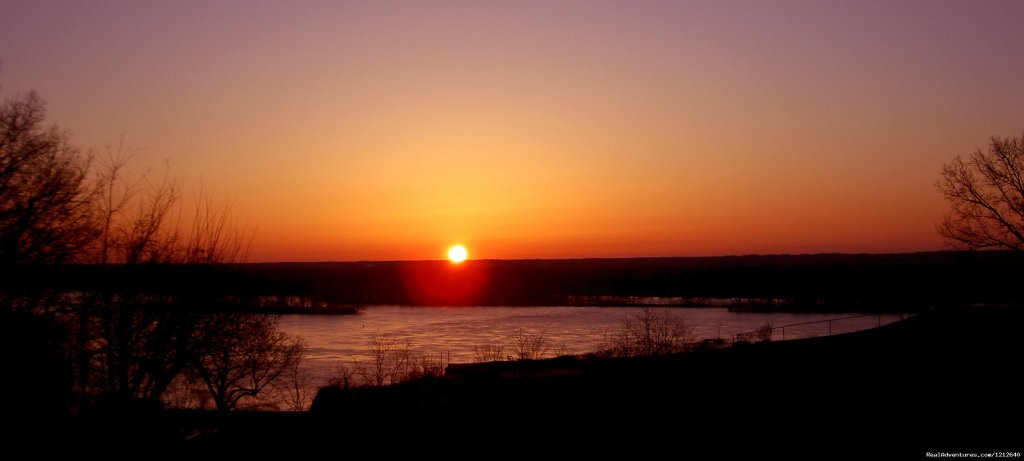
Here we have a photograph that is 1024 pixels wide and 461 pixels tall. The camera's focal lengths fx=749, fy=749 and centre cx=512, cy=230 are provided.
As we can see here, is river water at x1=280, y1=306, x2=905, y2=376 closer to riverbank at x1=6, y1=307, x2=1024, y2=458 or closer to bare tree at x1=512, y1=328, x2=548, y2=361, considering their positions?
bare tree at x1=512, y1=328, x2=548, y2=361

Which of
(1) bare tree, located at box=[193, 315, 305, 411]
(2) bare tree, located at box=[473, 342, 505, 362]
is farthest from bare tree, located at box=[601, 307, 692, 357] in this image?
(1) bare tree, located at box=[193, 315, 305, 411]

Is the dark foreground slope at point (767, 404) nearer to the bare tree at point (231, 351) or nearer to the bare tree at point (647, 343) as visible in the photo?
the bare tree at point (231, 351)

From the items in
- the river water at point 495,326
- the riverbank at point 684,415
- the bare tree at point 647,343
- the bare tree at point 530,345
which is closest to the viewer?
the riverbank at point 684,415

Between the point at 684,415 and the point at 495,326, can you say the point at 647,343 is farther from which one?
the point at 684,415

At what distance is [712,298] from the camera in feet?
288

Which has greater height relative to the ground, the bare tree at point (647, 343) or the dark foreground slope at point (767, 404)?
the dark foreground slope at point (767, 404)

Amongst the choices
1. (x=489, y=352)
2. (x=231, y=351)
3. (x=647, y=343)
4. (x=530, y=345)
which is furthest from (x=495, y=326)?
(x=231, y=351)

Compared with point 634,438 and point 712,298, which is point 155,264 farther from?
point 712,298

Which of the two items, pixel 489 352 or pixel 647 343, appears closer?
pixel 647 343

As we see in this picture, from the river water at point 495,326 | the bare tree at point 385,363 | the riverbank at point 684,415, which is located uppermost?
the riverbank at point 684,415

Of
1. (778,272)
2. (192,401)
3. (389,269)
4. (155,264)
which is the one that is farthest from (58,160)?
(389,269)

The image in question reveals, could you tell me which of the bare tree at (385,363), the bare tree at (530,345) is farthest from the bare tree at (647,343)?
the bare tree at (385,363)

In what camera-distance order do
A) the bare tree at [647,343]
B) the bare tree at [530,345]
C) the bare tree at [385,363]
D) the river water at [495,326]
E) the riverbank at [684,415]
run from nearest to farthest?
the riverbank at [684,415], the bare tree at [385,363], the bare tree at [647,343], the bare tree at [530,345], the river water at [495,326]

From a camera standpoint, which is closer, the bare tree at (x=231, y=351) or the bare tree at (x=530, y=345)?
the bare tree at (x=231, y=351)
